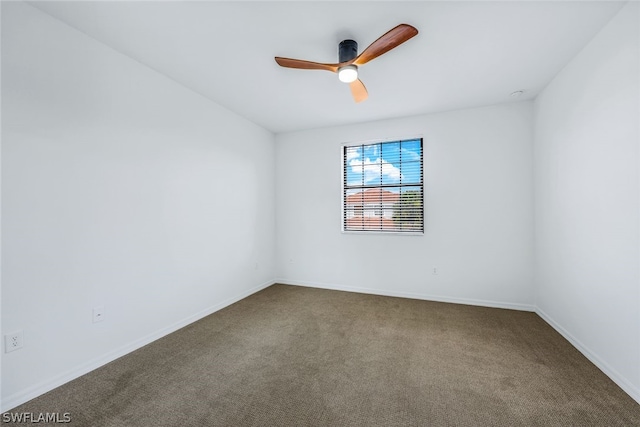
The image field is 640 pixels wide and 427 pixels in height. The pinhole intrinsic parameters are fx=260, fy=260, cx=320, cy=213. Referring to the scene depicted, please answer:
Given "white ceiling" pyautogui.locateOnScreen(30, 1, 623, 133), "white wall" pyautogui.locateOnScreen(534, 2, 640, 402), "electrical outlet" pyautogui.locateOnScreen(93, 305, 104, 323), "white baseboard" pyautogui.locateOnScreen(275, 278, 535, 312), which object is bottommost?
"white baseboard" pyautogui.locateOnScreen(275, 278, 535, 312)

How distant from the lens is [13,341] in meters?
1.61

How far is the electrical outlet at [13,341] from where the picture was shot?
5.19 feet

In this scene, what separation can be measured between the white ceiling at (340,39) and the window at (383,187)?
0.92 metres

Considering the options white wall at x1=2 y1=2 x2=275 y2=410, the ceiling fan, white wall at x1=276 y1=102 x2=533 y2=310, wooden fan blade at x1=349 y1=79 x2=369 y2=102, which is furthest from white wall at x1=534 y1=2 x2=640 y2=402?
white wall at x1=2 y1=2 x2=275 y2=410

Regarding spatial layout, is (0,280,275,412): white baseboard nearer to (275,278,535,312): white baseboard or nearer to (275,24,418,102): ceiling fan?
(275,278,535,312): white baseboard

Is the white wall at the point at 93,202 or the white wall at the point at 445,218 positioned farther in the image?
the white wall at the point at 445,218

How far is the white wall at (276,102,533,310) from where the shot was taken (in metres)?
3.24

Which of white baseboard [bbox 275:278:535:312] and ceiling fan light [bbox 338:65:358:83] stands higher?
ceiling fan light [bbox 338:65:358:83]

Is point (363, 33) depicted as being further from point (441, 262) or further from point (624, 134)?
point (441, 262)

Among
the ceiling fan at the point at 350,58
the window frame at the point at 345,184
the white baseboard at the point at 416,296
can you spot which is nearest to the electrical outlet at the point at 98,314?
the ceiling fan at the point at 350,58

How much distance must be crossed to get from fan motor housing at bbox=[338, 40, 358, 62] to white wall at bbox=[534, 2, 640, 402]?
5.77 ft

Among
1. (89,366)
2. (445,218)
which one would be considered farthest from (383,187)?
(89,366)

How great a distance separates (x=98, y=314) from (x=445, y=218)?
3822 millimetres

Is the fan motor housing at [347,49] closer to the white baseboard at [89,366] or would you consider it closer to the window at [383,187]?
the window at [383,187]
